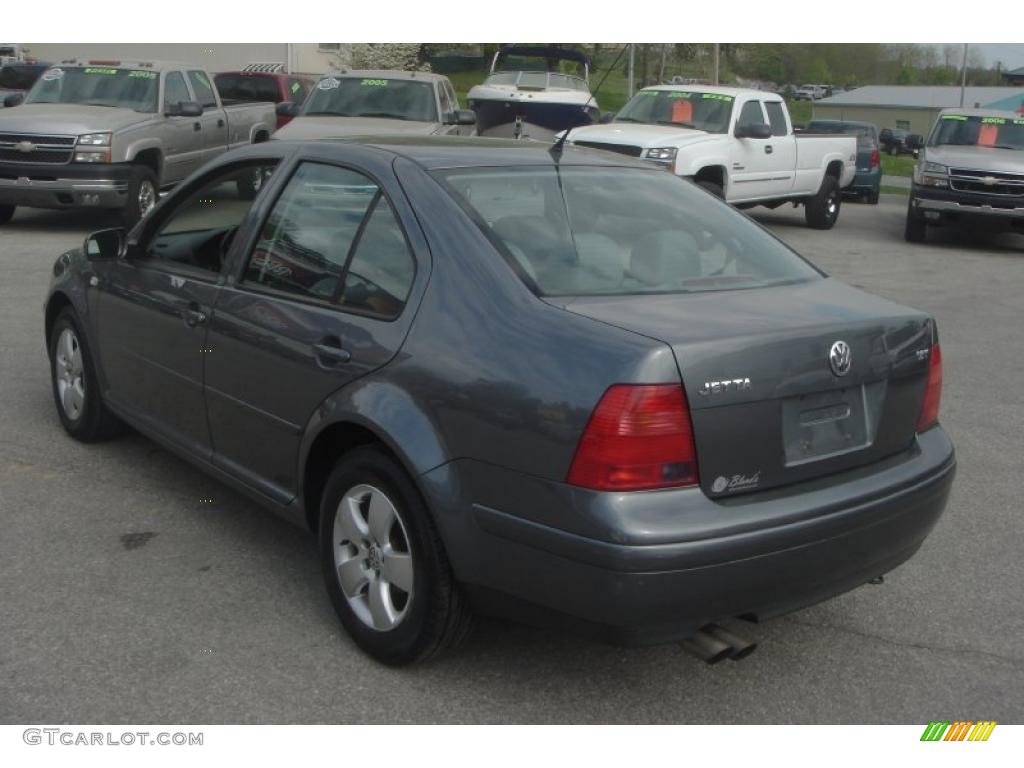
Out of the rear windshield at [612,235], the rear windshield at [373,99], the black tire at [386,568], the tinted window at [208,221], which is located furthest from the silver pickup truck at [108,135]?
the black tire at [386,568]

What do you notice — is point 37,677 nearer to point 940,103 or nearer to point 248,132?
point 248,132

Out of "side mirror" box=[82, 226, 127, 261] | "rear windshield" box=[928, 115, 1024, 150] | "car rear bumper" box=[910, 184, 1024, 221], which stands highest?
"side mirror" box=[82, 226, 127, 261]

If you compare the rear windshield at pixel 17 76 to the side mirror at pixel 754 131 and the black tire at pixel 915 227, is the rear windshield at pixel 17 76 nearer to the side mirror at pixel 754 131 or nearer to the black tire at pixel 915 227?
the side mirror at pixel 754 131

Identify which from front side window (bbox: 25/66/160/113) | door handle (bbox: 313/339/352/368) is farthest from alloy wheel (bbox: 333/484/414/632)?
front side window (bbox: 25/66/160/113)

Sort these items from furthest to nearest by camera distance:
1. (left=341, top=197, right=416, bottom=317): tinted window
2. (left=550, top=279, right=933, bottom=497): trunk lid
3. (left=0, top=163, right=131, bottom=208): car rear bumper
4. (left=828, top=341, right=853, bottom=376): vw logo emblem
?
(left=0, top=163, right=131, bottom=208): car rear bumper < (left=341, top=197, right=416, bottom=317): tinted window < (left=828, top=341, right=853, bottom=376): vw logo emblem < (left=550, top=279, right=933, bottom=497): trunk lid

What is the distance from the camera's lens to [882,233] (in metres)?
19.0

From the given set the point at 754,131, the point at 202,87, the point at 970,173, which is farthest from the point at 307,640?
the point at 970,173

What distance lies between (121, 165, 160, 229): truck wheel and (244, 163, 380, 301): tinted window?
1017 centimetres

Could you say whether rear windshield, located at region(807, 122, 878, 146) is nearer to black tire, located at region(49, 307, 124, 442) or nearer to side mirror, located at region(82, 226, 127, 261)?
black tire, located at region(49, 307, 124, 442)

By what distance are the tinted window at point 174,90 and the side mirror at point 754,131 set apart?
7.14 m

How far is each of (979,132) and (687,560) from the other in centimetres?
1622

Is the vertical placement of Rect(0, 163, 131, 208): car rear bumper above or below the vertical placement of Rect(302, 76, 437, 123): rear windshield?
below

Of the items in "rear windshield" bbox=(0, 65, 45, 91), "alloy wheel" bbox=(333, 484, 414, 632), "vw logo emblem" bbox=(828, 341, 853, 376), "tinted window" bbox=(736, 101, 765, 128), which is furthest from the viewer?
"rear windshield" bbox=(0, 65, 45, 91)

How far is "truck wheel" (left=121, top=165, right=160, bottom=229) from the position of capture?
14031 mm
